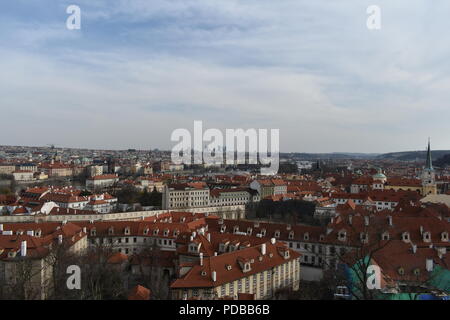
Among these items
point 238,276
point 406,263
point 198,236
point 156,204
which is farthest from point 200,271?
point 156,204

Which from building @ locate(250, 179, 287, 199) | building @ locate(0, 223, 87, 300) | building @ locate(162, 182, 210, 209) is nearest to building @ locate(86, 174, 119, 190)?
building @ locate(162, 182, 210, 209)

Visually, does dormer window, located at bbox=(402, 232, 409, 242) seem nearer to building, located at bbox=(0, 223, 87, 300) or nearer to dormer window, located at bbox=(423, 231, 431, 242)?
dormer window, located at bbox=(423, 231, 431, 242)

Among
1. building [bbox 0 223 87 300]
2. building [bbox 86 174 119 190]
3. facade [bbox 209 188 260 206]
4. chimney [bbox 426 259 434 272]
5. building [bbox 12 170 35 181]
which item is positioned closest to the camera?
building [bbox 0 223 87 300]

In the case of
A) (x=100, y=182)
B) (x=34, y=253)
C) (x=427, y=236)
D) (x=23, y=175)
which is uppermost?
(x=23, y=175)

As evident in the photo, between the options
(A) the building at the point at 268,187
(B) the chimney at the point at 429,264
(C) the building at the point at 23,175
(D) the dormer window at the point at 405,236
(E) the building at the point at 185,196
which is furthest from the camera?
(C) the building at the point at 23,175

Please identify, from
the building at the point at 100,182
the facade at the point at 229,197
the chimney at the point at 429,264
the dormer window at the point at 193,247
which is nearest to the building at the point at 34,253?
the dormer window at the point at 193,247

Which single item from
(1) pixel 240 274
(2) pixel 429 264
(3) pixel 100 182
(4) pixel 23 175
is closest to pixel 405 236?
(2) pixel 429 264

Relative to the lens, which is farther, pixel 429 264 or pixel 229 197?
pixel 229 197

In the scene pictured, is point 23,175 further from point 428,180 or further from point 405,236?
point 405,236

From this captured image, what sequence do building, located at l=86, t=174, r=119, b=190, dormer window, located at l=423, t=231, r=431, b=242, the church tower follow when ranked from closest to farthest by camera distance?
dormer window, located at l=423, t=231, r=431, b=242 < the church tower < building, located at l=86, t=174, r=119, b=190

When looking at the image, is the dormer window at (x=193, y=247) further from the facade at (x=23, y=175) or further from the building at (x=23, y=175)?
the facade at (x=23, y=175)
